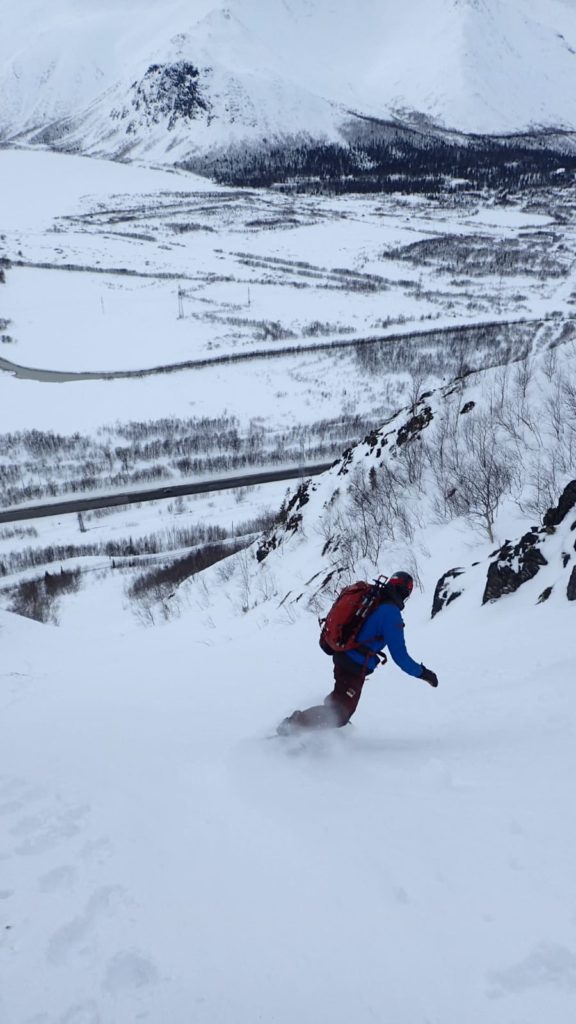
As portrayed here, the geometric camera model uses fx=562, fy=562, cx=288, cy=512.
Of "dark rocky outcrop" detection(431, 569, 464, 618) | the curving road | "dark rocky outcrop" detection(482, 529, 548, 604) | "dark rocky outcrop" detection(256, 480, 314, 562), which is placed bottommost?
the curving road

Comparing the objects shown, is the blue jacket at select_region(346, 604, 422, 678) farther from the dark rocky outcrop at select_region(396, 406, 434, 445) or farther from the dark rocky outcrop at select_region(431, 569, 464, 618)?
the dark rocky outcrop at select_region(396, 406, 434, 445)

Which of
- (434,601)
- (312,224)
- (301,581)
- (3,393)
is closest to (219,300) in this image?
(3,393)

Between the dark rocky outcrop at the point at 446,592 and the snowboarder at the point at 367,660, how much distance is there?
4.93 m

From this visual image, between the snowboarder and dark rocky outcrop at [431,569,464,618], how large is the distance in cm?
493

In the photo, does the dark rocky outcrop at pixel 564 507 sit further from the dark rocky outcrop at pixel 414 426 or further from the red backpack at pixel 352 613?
the dark rocky outcrop at pixel 414 426

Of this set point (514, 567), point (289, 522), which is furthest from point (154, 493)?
point (514, 567)

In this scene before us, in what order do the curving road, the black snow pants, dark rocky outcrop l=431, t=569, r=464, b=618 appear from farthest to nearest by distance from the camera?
the curving road → dark rocky outcrop l=431, t=569, r=464, b=618 → the black snow pants

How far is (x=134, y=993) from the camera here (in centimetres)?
322

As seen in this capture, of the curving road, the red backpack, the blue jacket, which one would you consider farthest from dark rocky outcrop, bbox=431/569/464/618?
the curving road

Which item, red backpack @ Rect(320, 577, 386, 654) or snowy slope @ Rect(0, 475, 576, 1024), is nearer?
snowy slope @ Rect(0, 475, 576, 1024)

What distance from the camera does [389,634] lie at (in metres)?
5.05

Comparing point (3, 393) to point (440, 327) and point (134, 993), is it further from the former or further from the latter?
point (134, 993)

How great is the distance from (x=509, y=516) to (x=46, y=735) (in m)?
10.4

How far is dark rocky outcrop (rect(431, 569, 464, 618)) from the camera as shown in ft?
33.2
